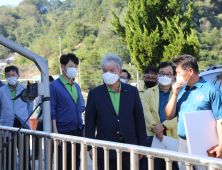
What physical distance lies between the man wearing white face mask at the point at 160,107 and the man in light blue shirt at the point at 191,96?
0.83 m

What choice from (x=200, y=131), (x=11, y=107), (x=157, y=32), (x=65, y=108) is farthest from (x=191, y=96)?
(x=157, y=32)

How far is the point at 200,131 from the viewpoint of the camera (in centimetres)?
255

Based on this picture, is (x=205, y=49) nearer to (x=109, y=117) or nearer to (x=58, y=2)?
(x=109, y=117)

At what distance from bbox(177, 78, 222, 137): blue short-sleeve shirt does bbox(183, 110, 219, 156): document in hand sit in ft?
0.26

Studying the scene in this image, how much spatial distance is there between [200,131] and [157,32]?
16778 millimetres

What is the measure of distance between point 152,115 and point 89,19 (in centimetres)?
10147

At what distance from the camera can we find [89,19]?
335 ft

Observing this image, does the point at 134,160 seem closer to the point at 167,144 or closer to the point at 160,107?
the point at 167,144

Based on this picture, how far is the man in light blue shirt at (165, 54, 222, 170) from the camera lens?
8.66ft

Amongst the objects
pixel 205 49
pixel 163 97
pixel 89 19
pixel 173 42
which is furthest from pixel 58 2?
pixel 163 97

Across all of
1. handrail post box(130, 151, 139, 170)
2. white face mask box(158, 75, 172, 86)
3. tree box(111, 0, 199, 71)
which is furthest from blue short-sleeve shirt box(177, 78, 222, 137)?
tree box(111, 0, 199, 71)

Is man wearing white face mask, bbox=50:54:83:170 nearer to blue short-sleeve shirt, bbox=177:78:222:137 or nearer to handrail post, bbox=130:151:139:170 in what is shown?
blue short-sleeve shirt, bbox=177:78:222:137

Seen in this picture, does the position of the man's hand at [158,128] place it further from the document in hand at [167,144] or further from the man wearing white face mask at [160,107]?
the document in hand at [167,144]

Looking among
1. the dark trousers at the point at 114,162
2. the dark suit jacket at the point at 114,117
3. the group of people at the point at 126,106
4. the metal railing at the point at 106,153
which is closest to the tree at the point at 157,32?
the group of people at the point at 126,106
